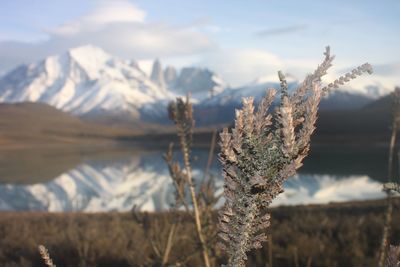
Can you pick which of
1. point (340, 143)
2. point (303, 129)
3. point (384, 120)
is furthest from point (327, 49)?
point (384, 120)

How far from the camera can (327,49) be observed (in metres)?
0.86

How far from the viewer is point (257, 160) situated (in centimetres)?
83

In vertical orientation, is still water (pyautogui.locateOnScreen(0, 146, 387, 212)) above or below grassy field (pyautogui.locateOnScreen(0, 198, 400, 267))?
below

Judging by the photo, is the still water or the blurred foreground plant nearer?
the blurred foreground plant

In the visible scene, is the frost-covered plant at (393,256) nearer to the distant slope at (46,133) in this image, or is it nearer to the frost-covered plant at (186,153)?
the frost-covered plant at (186,153)

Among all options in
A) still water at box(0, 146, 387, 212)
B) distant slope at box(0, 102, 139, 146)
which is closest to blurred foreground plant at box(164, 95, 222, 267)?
still water at box(0, 146, 387, 212)

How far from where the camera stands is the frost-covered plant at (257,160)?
79cm

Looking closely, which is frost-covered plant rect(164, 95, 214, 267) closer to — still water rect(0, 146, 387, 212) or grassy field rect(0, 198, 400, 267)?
grassy field rect(0, 198, 400, 267)

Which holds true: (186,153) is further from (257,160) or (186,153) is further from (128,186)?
(128,186)

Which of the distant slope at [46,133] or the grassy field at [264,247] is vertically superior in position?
the grassy field at [264,247]

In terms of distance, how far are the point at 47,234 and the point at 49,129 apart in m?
175

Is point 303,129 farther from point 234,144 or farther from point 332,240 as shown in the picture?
point 332,240

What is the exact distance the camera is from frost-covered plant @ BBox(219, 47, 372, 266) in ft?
2.60

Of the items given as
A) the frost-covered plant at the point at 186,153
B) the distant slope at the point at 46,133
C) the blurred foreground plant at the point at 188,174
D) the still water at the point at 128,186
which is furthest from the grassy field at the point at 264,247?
the distant slope at the point at 46,133
